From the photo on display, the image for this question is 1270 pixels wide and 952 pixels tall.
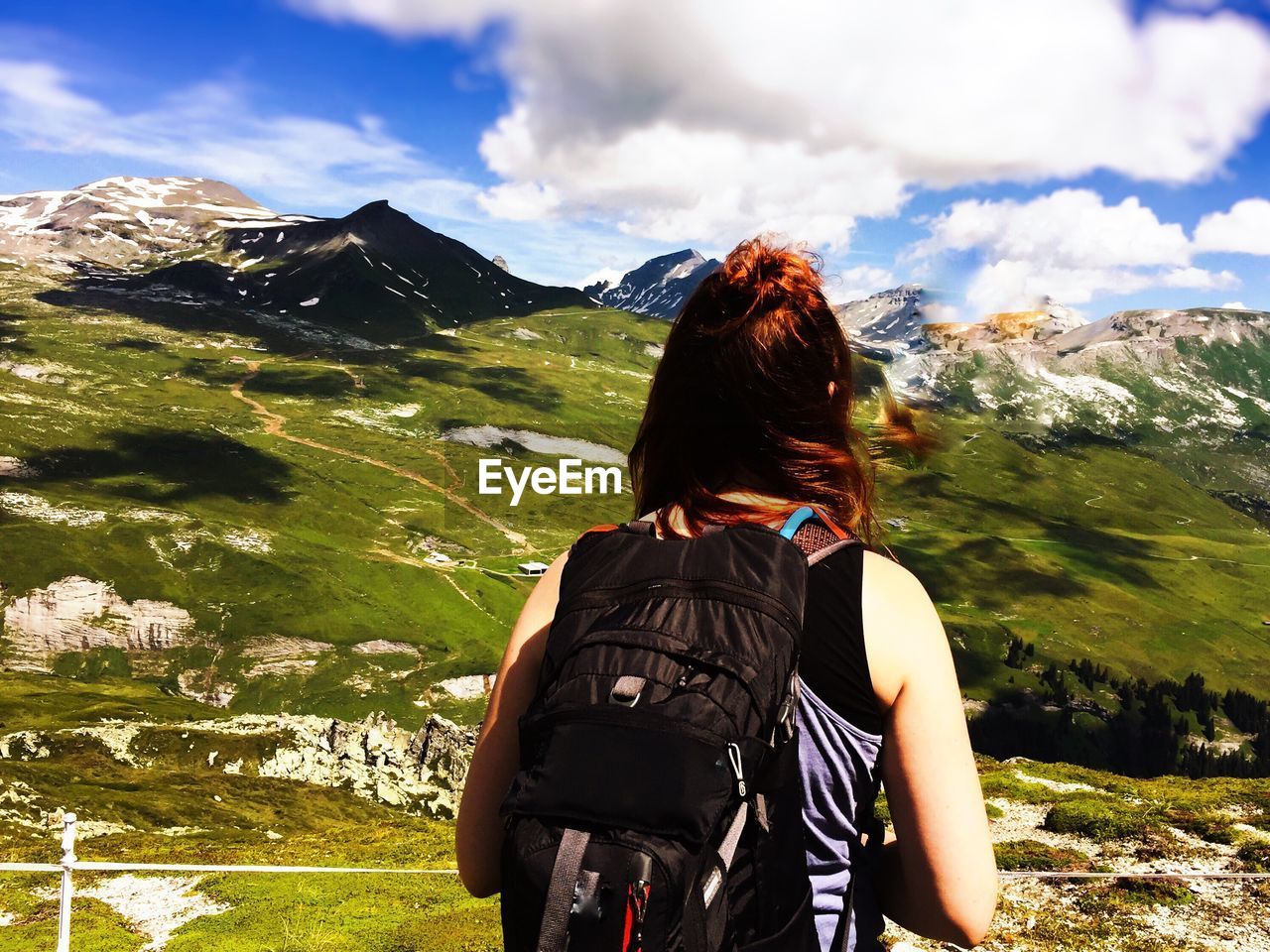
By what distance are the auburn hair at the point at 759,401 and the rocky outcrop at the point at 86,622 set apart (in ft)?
641

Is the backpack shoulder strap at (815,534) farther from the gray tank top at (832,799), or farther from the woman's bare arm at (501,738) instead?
the woman's bare arm at (501,738)

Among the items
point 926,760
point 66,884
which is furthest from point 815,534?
point 66,884

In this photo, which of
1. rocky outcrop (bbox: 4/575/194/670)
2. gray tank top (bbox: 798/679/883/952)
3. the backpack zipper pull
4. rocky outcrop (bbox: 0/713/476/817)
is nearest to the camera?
the backpack zipper pull

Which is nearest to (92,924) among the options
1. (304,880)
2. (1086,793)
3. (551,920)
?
(304,880)

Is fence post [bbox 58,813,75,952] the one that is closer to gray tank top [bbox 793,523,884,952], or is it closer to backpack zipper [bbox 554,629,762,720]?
backpack zipper [bbox 554,629,762,720]

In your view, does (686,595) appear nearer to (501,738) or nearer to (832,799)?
(832,799)

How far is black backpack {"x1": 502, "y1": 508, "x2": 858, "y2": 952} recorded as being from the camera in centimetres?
280

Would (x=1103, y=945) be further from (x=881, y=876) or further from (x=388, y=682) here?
(x=388, y=682)

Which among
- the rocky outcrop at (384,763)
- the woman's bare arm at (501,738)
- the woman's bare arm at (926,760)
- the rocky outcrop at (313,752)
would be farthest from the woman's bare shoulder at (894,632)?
the rocky outcrop at (384,763)

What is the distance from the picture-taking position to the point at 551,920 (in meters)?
2.79

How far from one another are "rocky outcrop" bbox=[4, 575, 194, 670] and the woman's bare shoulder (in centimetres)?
19593

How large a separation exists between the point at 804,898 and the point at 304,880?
84.0 ft

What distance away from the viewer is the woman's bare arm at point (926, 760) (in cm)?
312

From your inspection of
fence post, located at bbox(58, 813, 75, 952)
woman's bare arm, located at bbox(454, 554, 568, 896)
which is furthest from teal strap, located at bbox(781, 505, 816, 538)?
fence post, located at bbox(58, 813, 75, 952)
